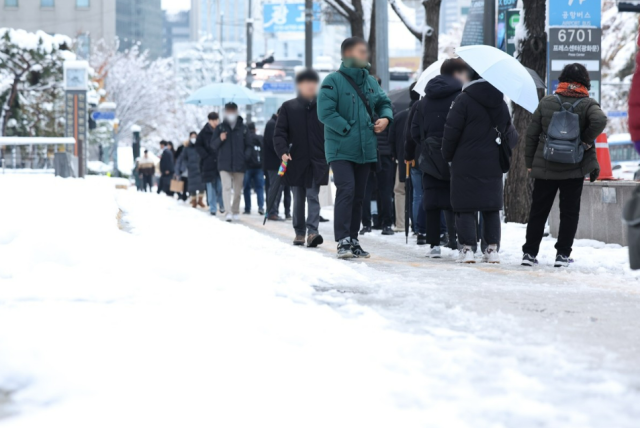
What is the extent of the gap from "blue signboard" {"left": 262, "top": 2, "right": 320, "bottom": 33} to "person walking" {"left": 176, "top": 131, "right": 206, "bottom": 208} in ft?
141

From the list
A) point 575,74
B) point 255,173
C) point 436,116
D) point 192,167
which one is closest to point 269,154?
point 255,173

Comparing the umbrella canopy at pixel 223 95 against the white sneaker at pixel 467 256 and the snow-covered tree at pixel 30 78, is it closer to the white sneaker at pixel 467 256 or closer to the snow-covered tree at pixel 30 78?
the white sneaker at pixel 467 256

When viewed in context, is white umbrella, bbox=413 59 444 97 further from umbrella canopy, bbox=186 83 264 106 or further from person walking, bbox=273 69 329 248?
umbrella canopy, bbox=186 83 264 106

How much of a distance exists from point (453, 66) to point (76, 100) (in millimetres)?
29912

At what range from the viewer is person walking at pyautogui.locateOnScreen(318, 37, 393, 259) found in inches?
359

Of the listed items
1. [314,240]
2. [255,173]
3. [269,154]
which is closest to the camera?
[314,240]

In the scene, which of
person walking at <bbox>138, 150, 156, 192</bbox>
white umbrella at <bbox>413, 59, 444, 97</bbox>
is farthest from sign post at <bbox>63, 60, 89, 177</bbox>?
white umbrella at <bbox>413, 59, 444, 97</bbox>

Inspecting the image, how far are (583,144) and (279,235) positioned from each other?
17.6 feet

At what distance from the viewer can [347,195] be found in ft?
30.4

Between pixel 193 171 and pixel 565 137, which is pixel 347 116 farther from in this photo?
pixel 193 171

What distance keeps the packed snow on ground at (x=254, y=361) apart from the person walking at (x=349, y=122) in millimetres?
2438

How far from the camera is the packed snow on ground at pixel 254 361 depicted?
3275mm

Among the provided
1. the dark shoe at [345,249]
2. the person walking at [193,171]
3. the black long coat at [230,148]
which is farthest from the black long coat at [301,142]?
the person walking at [193,171]

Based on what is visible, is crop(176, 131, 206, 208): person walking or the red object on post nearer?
the red object on post
